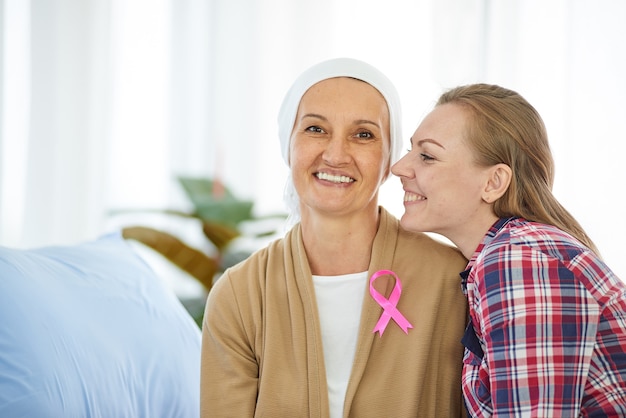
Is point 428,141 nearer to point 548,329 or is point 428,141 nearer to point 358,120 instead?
point 358,120

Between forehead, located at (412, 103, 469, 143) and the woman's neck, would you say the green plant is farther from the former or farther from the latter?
forehead, located at (412, 103, 469, 143)

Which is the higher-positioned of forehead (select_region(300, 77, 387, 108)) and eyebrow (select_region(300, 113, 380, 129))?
forehead (select_region(300, 77, 387, 108))

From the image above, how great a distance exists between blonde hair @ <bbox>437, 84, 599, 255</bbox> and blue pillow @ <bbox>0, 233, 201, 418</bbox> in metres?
0.87

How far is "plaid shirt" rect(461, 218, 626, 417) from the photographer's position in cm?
133

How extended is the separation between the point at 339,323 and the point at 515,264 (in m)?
0.55

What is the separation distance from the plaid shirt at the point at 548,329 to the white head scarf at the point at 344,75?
49cm

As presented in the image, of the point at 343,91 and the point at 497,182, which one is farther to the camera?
the point at 343,91

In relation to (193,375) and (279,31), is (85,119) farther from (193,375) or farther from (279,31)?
(193,375)

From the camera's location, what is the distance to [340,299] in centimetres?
182

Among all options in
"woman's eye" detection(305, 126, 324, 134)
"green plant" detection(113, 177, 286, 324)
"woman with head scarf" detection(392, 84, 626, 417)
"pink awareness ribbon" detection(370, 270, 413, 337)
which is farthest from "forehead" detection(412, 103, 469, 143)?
"green plant" detection(113, 177, 286, 324)

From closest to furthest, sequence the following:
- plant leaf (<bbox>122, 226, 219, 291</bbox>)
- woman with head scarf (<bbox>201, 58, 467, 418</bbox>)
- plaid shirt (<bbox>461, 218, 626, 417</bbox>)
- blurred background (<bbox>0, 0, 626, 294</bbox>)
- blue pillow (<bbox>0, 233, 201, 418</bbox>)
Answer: plaid shirt (<bbox>461, 218, 626, 417</bbox>) < blue pillow (<bbox>0, 233, 201, 418</bbox>) < woman with head scarf (<bbox>201, 58, 467, 418</bbox>) < plant leaf (<bbox>122, 226, 219, 291</bbox>) < blurred background (<bbox>0, 0, 626, 294</bbox>)

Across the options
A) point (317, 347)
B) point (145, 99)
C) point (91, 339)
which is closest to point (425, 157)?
point (317, 347)

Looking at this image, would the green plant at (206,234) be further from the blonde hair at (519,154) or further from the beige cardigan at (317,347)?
the blonde hair at (519,154)

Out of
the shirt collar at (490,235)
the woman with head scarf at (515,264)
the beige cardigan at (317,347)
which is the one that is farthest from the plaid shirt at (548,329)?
the beige cardigan at (317,347)
